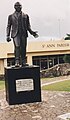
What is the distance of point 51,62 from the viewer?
44.7 m

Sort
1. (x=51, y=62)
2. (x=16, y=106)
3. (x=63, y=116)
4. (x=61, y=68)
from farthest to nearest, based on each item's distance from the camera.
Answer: (x=51, y=62) → (x=61, y=68) → (x=16, y=106) → (x=63, y=116)

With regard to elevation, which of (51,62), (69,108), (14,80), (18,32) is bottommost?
(51,62)

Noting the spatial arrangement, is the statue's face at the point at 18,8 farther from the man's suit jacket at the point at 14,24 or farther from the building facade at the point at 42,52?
the building facade at the point at 42,52

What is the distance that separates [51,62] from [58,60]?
3.00 ft

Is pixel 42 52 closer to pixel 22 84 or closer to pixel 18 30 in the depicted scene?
pixel 18 30

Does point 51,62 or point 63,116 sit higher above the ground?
point 63,116

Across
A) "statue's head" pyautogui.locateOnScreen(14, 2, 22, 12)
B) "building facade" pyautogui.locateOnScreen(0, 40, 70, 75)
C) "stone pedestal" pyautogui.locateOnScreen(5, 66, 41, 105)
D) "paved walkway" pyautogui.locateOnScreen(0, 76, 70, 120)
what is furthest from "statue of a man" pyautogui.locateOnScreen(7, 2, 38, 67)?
"building facade" pyautogui.locateOnScreen(0, 40, 70, 75)

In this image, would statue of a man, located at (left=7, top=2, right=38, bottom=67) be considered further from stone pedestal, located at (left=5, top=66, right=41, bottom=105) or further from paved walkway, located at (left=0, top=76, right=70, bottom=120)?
paved walkway, located at (left=0, top=76, right=70, bottom=120)

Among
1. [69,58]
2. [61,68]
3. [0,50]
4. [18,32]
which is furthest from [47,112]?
[0,50]

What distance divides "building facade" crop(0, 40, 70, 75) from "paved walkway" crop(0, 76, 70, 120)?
2818 centimetres

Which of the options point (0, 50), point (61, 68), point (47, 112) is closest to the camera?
point (47, 112)

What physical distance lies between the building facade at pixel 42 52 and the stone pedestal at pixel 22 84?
28.8 meters

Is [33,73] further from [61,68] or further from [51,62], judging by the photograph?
[51,62]

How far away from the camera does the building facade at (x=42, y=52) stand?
4097cm
